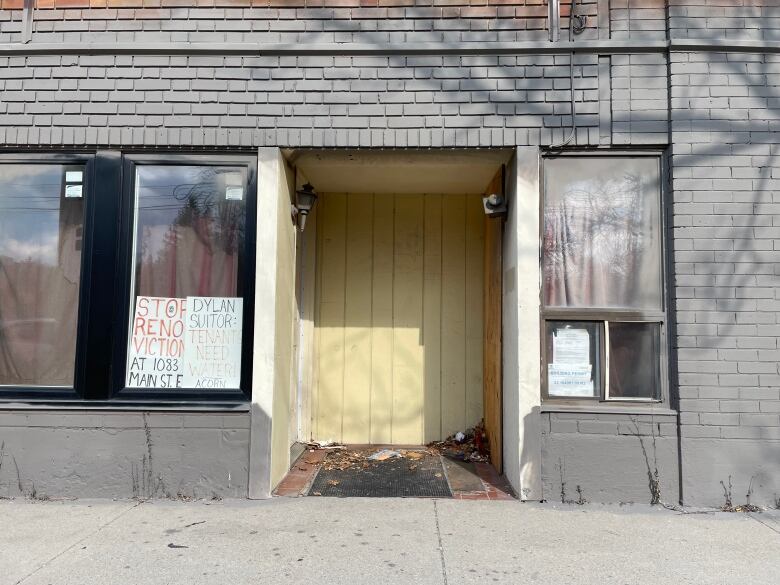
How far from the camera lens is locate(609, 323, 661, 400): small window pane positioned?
4691 millimetres

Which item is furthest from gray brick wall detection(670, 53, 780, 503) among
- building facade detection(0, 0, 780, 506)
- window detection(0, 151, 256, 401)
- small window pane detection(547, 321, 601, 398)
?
window detection(0, 151, 256, 401)

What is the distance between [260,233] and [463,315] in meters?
2.61

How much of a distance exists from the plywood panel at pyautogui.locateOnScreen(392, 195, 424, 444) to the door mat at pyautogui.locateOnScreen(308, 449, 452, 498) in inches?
17.4

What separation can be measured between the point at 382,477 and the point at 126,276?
9.56 feet

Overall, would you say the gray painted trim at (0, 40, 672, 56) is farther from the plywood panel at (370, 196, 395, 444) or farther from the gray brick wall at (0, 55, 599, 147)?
the plywood panel at (370, 196, 395, 444)

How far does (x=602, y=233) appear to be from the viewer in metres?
4.83

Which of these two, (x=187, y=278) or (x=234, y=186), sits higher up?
(x=234, y=186)

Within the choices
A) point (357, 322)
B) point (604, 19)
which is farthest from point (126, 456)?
point (604, 19)

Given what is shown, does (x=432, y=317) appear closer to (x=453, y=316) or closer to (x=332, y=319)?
(x=453, y=316)

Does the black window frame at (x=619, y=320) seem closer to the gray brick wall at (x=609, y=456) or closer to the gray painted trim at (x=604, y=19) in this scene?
the gray brick wall at (x=609, y=456)

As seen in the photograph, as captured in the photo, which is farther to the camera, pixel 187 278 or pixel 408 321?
pixel 408 321

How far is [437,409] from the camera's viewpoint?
6.29 metres

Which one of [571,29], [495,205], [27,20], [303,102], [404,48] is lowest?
[495,205]

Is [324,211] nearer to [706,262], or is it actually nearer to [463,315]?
[463,315]
